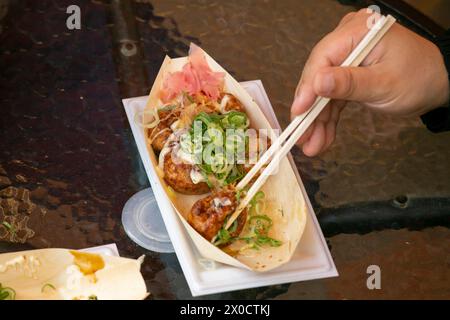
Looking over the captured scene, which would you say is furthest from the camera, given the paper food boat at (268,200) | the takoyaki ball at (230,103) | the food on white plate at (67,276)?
the takoyaki ball at (230,103)

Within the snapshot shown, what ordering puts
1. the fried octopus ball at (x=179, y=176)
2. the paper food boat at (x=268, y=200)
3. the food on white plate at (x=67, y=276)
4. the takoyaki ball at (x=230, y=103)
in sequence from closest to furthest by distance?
the food on white plate at (x=67, y=276)
the paper food boat at (x=268, y=200)
the fried octopus ball at (x=179, y=176)
the takoyaki ball at (x=230, y=103)

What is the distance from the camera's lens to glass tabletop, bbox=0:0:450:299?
5.05 feet

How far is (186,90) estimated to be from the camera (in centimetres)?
175

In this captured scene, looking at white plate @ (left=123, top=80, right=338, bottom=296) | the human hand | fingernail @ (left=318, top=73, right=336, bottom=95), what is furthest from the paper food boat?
fingernail @ (left=318, top=73, right=336, bottom=95)

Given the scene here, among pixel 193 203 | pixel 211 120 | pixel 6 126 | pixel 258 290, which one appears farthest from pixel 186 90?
pixel 258 290

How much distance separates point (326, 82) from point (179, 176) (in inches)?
17.0

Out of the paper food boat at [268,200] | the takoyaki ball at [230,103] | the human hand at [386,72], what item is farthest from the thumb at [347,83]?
the takoyaki ball at [230,103]

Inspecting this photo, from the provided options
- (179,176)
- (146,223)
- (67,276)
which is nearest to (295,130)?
(179,176)

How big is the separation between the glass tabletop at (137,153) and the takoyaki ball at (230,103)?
0.46 ft

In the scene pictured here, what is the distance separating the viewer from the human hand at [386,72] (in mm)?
1471

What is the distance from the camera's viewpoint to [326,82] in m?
1.39

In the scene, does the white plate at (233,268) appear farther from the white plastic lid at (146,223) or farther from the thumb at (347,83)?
the thumb at (347,83)

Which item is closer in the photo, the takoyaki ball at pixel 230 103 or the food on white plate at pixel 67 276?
the food on white plate at pixel 67 276

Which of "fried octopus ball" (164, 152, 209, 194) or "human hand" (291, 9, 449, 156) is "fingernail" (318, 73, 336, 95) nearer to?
"human hand" (291, 9, 449, 156)
